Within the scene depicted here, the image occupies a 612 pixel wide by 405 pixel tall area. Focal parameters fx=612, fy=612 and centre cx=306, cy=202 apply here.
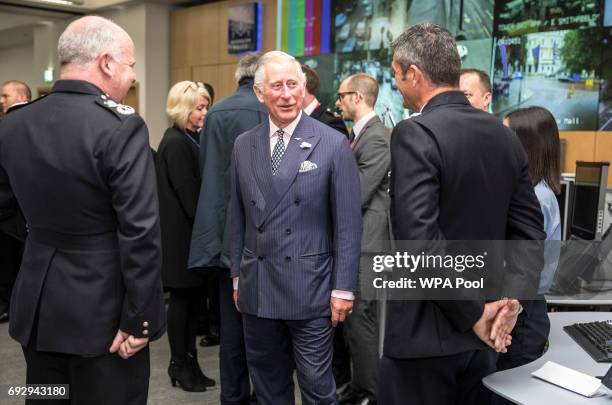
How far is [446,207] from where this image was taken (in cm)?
148

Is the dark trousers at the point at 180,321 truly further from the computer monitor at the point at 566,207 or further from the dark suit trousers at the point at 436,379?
the computer monitor at the point at 566,207

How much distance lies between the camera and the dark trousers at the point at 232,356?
258 cm

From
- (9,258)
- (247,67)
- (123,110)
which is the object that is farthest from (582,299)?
A: (9,258)

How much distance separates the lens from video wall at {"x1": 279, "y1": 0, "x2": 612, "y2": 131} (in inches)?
187

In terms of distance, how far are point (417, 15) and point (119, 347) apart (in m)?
5.26

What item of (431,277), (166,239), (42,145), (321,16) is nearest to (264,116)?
(166,239)

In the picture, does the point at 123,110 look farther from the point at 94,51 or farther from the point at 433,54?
the point at 433,54

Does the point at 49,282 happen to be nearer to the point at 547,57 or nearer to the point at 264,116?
the point at 264,116

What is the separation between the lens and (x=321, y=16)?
7.08 metres

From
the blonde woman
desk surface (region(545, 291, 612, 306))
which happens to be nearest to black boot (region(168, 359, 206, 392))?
the blonde woman

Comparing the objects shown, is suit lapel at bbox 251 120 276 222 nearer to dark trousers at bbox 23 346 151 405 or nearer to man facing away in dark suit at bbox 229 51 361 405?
man facing away in dark suit at bbox 229 51 361 405

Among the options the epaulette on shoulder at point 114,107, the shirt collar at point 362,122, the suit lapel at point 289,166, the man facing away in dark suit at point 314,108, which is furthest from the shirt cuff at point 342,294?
the man facing away in dark suit at point 314,108

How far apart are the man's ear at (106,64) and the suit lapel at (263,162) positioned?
63 centimetres

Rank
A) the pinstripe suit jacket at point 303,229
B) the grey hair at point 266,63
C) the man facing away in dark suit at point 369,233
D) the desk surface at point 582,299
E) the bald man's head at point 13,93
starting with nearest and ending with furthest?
1. the pinstripe suit jacket at point 303,229
2. the grey hair at point 266,63
3. the desk surface at point 582,299
4. the man facing away in dark suit at point 369,233
5. the bald man's head at point 13,93
